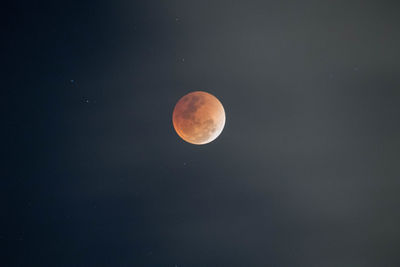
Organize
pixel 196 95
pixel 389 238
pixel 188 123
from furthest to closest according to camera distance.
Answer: pixel 389 238
pixel 196 95
pixel 188 123

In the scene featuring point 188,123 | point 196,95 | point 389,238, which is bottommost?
point 389,238

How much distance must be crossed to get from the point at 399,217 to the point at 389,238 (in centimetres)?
110

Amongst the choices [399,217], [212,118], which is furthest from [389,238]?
[212,118]

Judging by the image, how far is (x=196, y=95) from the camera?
6.54 meters

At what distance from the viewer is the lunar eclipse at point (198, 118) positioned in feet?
19.9

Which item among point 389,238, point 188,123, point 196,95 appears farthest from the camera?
point 389,238

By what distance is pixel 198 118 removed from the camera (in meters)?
6.06

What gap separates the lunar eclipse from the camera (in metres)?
6.05

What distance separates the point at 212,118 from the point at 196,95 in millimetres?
843

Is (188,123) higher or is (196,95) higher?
(196,95)

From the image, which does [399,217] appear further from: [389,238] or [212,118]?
[212,118]

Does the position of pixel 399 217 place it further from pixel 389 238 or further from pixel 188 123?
pixel 188 123

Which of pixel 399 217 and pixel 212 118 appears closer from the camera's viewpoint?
pixel 212 118

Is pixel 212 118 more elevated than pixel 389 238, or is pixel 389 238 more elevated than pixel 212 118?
pixel 212 118
